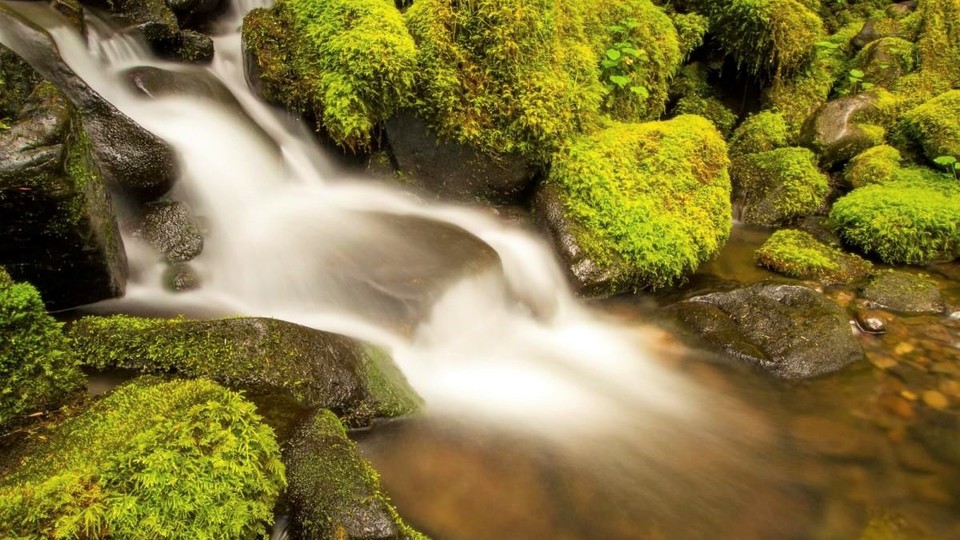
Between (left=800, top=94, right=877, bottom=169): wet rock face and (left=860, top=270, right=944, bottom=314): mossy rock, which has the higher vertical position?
(left=800, top=94, right=877, bottom=169): wet rock face

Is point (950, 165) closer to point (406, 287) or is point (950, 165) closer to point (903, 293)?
point (903, 293)

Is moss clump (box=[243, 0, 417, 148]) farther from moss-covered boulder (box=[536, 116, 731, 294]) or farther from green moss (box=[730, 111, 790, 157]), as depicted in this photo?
green moss (box=[730, 111, 790, 157])

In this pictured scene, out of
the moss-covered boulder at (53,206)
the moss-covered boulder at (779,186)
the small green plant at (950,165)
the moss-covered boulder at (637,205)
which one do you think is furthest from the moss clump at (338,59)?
the small green plant at (950,165)

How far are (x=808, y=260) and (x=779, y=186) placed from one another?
1713 millimetres

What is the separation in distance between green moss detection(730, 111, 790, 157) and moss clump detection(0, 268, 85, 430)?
811 cm

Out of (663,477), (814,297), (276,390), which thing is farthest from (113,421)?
(814,297)

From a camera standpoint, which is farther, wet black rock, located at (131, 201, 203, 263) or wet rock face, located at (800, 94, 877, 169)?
wet rock face, located at (800, 94, 877, 169)

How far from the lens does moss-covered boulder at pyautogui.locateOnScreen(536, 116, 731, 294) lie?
16.8 feet

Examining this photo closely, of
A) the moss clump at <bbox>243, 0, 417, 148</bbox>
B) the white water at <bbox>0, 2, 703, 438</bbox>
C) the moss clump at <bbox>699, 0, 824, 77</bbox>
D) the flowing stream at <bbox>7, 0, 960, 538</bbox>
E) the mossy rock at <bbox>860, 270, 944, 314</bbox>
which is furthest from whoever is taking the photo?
the moss clump at <bbox>699, 0, 824, 77</bbox>

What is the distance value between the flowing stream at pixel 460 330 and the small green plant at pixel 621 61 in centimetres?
214

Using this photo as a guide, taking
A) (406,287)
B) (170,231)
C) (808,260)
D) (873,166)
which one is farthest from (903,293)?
(170,231)

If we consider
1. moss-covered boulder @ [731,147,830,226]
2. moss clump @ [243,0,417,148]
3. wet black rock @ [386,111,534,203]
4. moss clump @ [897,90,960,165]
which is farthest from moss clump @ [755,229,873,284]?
moss clump @ [243,0,417,148]

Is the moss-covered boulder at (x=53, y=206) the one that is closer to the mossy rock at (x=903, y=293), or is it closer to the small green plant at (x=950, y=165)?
the mossy rock at (x=903, y=293)

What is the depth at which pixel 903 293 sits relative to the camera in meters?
5.38
